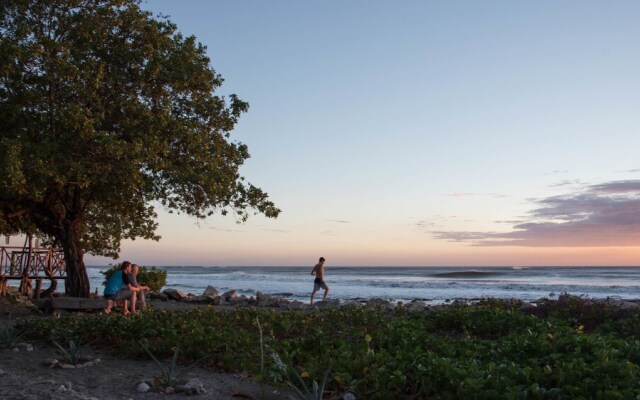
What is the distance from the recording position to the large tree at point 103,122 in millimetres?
14742

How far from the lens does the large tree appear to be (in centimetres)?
1474

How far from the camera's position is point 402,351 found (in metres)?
7.77

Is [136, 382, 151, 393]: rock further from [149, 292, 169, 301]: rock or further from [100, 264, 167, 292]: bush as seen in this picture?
[100, 264, 167, 292]: bush

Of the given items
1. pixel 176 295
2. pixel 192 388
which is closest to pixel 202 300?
pixel 176 295

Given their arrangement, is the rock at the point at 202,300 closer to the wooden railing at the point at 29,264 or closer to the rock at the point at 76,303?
the wooden railing at the point at 29,264

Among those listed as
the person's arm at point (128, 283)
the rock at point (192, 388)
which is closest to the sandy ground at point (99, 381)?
the rock at point (192, 388)

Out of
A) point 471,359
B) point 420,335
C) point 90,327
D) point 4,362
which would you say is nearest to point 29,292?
point 90,327

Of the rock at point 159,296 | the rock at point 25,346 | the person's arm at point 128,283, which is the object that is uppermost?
the person's arm at point 128,283

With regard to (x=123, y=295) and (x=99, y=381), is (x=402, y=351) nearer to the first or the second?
(x=99, y=381)

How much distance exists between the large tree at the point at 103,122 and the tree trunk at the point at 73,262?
1.2 inches

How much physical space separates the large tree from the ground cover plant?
15.8 ft

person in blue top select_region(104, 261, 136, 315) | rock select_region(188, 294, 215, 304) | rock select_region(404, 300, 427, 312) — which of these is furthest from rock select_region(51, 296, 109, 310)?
rock select_region(404, 300, 427, 312)

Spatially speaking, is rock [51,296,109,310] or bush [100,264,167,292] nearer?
rock [51,296,109,310]

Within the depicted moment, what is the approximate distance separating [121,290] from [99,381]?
332 inches
